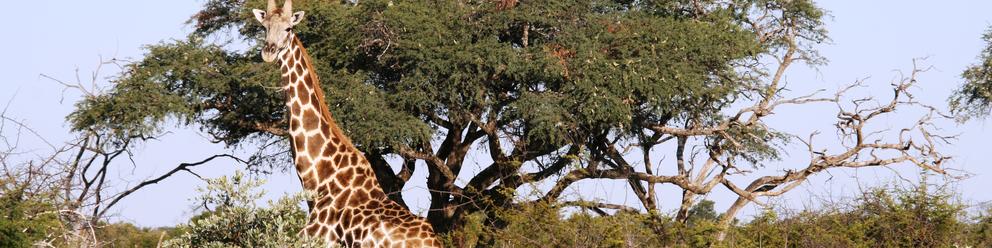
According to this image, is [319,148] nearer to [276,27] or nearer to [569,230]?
[276,27]

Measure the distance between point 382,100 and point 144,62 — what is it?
12.9ft

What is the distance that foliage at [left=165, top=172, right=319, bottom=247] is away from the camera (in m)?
9.75

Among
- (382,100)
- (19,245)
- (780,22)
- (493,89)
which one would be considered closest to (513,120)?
(493,89)

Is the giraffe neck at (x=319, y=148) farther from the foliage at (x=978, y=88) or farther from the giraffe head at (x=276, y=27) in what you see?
the foliage at (x=978, y=88)

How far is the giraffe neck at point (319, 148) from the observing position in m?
12.0

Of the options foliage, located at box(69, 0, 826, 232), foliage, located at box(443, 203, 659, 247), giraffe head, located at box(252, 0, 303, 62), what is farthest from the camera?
foliage, located at box(69, 0, 826, 232)

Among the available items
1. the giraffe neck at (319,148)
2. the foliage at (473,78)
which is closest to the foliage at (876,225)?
the foliage at (473,78)

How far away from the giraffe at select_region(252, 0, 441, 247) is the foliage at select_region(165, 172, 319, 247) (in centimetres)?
100

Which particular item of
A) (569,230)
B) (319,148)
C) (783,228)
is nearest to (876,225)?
(783,228)

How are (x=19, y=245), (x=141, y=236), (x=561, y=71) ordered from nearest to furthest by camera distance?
(x=19, y=245) < (x=561, y=71) < (x=141, y=236)

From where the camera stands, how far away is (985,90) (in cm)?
2700

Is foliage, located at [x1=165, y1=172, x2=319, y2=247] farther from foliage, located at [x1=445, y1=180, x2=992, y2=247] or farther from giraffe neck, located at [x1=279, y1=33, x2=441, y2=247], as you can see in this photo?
foliage, located at [x1=445, y1=180, x2=992, y2=247]

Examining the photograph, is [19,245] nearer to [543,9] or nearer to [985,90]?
[543,9]

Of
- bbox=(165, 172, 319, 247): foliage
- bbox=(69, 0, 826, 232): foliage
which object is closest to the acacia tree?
bbox=(69, 0, 826, 232): foliage
